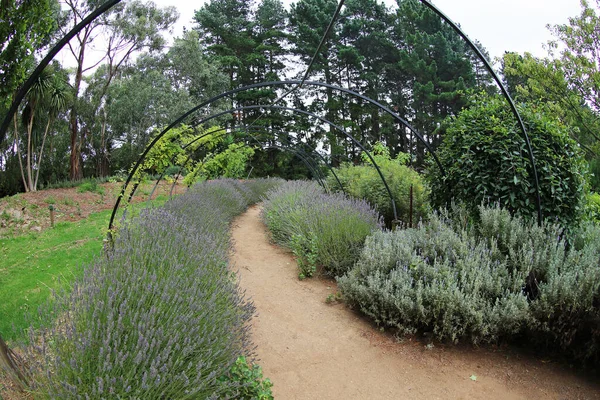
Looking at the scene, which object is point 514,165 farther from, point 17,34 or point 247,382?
point 17,34

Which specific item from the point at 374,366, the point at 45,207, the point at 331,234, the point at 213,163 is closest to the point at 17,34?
the point at 331,234

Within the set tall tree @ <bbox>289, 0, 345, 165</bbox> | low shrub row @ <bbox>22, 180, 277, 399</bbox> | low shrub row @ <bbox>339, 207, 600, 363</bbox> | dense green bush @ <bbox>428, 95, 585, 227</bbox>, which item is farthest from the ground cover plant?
tall tree @ <bbox>289, 0, 345, 165</bbox>

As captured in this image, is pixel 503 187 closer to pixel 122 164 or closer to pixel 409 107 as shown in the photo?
pixel 409 107

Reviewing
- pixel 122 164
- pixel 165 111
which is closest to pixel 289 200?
pixel 165 111

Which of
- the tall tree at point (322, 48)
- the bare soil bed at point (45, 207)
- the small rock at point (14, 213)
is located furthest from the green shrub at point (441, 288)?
the tall tree at point (322, 48)

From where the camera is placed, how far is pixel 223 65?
24.9 meters

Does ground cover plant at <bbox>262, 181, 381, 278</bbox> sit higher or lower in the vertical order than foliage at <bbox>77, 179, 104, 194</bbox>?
lower

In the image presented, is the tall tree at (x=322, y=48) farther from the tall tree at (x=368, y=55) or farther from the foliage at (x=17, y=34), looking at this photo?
the foliage at (x=17, y=34)

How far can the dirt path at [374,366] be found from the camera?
106 inches

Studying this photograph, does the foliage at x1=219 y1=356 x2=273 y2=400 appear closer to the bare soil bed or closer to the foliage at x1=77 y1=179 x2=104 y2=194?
the bare soil bed

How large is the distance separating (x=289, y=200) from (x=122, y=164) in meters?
18.4

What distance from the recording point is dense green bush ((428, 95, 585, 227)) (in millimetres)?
3924

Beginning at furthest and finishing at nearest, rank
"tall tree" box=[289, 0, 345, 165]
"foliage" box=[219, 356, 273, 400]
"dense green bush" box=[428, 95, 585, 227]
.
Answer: "tall tree" box=[289, 0, 345, 165], "dense green bush" box=[428, 95, 585, 227], "foliage" box=[219, 356, 273, 400]

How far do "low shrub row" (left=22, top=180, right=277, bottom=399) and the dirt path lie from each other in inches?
23.7
